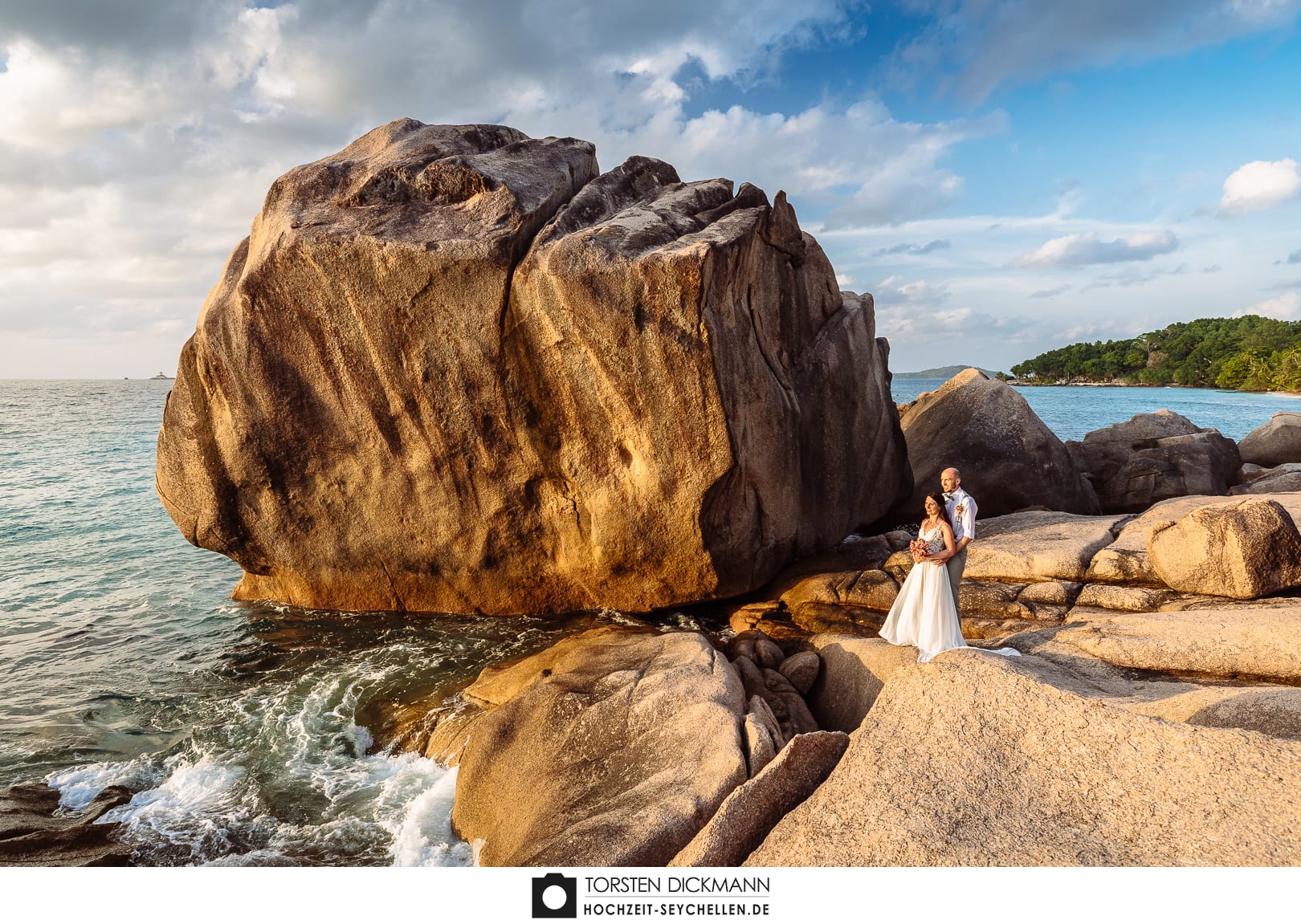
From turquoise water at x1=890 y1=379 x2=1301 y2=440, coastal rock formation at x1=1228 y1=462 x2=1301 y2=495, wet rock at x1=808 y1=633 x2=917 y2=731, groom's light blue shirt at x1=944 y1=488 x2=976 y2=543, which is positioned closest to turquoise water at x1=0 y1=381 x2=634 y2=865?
wet rock at x1=808 y1=633 x2=917 y2=731

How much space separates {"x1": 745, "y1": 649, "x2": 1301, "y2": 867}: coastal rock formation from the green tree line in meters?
91.6

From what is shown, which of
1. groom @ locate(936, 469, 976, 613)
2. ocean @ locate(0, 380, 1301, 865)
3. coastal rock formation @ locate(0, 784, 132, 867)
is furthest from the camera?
groom @ locate(936, 469, 976, 613)

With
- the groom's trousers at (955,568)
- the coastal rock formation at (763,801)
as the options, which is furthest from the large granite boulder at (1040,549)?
the coastal rock formation at (763,801)

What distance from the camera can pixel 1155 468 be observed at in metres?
18.1

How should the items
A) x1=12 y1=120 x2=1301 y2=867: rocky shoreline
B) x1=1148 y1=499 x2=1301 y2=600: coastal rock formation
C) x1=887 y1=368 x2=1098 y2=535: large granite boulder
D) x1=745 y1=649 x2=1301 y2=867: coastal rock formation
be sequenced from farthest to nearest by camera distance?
x1=887 y1=368 x2=1098 y2=535: large granite boulder
x1=1148 y1=499 x2=1301 y2=600: coastal rock formation
x1=12 y1=120 x2=1301 y2=867: rocky shoreline
x1=745 y1=649 x2=1301 y2=867: coastal rock formation

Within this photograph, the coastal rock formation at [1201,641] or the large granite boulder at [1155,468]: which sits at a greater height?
the large granite boulder at [1155,468]

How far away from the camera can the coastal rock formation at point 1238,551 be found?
9375 mm

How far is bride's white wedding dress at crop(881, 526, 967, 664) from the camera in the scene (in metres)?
8.45

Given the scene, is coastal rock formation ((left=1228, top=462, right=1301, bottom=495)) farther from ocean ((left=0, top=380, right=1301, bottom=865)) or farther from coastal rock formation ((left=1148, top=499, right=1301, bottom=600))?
ocean ((left=0, top=380, right=1301, bottom=865))

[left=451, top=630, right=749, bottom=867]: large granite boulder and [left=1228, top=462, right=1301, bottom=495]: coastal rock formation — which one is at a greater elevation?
[left=1228, top=462, right=1301, bottom=495]: coastal rock formation

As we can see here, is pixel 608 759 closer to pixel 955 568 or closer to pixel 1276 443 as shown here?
pixel 955 568

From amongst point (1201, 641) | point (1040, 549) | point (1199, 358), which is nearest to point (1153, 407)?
point (1199, 358)
